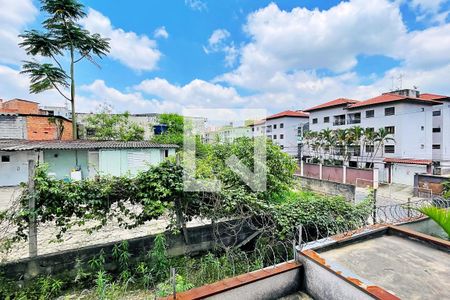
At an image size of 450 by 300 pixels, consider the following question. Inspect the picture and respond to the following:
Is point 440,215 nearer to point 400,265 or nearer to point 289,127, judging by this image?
point 400,265

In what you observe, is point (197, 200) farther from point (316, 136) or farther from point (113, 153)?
point (316, 136)

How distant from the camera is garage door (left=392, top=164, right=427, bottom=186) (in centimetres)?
1485

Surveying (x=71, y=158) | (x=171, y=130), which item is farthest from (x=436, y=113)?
(x=71, y=158)

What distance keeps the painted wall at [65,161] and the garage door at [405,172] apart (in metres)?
20.6

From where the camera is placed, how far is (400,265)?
2537 millimetres

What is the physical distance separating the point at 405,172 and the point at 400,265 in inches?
659

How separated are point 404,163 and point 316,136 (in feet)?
32.8

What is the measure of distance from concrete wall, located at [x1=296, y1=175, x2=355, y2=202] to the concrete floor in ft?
24.0

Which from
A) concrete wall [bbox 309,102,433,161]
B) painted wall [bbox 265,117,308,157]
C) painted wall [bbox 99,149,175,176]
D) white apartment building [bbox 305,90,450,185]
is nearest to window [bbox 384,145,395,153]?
white apartment building [bbox 305,90,450,185]

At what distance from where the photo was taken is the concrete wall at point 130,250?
336 centimetres

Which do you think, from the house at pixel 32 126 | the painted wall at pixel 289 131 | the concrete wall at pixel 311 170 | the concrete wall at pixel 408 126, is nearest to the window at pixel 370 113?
the concrete wall at pixel 408 126

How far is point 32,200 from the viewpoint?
10.8 feet

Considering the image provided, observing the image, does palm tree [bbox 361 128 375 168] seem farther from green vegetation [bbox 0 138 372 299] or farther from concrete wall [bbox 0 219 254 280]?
concrete wall [bbox 0 219 254 280]

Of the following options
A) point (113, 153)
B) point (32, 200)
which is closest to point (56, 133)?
point (113, 153)
